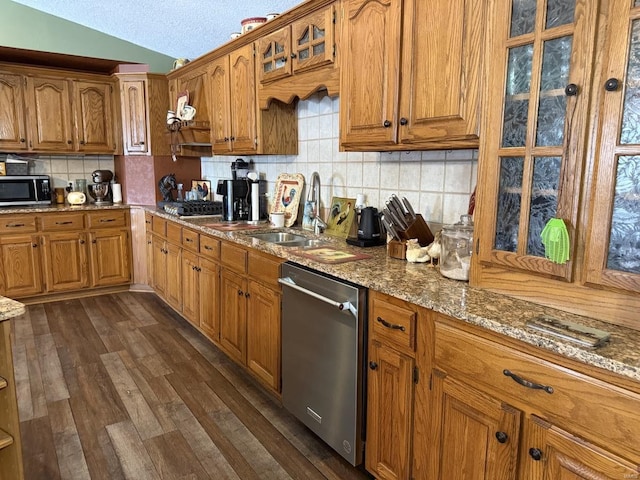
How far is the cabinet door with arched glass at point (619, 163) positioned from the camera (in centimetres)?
116

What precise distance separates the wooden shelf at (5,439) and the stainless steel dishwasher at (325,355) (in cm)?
116

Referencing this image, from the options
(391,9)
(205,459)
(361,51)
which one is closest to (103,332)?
(205,459)

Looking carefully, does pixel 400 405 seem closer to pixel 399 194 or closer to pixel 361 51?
pixel 399 194

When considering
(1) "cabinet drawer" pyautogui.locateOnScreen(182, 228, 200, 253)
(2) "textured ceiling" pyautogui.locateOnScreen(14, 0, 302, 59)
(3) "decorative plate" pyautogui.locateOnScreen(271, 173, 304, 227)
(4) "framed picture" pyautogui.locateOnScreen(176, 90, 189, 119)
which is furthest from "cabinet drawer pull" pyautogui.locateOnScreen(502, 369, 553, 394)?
(4) "framed picture" pyautogui.locateOnScreen(176, 90, 189, 119)

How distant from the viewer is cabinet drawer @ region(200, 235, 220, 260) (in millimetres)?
3002

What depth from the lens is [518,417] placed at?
49.6 inches

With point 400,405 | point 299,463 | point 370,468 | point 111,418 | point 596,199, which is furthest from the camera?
point 111,418

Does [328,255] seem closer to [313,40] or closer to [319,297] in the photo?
[319,297]

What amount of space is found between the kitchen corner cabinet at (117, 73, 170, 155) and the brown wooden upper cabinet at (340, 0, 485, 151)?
2.98 meters

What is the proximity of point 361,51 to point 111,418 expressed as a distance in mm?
2264

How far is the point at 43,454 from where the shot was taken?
6.88ft

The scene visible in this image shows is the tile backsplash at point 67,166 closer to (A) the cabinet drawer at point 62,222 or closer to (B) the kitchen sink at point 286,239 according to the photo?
(A) the cabinet drawer at point 62,222

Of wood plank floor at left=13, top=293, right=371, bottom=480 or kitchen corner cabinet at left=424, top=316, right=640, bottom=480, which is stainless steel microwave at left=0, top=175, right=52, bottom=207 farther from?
kitchen corner cabinet at left=424, top=316, right=640, bottom=480

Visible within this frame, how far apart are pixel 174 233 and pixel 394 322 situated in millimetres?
2598
